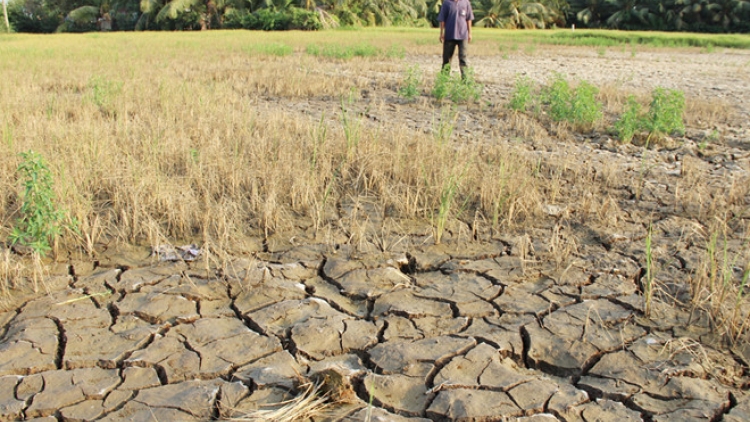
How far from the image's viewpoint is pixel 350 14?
105ft

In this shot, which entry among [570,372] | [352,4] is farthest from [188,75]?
[352,4]

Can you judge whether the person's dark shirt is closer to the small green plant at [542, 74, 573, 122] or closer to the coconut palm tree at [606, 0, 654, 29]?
the small green plant at [542, 74, 573, 122]

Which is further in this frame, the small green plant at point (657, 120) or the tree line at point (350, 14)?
the tree line at point (350, 14)

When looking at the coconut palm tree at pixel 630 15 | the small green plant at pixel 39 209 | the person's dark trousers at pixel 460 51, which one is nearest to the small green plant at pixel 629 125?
the person's dark trousers at pixel 460 51

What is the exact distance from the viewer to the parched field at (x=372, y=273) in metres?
2.48

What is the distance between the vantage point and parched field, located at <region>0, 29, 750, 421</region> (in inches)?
97.8

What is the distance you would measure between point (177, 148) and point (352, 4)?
2997 centimetres

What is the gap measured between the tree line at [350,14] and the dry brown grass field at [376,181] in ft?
73.9

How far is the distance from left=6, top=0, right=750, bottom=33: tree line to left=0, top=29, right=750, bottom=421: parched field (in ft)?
79.1

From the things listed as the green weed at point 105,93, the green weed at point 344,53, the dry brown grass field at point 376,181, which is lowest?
the dry brown grass field at point 376,181

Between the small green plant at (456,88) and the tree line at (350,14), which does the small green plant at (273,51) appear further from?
the tree line at (350,14)

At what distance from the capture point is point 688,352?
2.73 m

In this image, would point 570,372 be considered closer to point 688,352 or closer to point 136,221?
point 688,352

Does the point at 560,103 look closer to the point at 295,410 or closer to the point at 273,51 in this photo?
the point at 295,410
